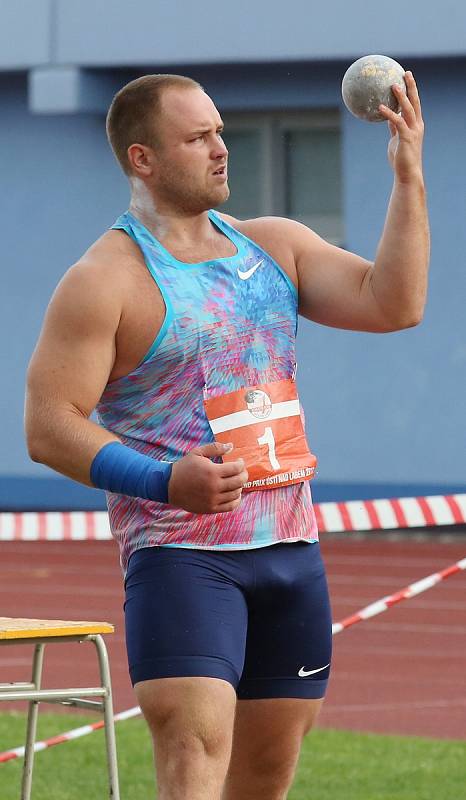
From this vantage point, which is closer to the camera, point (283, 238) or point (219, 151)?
point (219, 151)

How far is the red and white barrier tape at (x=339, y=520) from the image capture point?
7.94 meters

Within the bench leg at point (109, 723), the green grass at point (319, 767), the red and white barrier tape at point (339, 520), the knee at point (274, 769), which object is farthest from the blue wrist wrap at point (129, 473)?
the red and white barrier tape at point (339, 520)

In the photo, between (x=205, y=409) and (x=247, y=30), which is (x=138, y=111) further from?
(x=247, y=30)

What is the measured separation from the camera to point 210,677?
379 cm

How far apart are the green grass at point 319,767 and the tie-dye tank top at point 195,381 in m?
2.49

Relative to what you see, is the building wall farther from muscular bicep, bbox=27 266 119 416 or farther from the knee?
muscular bicep, bbox=27 266 119 416

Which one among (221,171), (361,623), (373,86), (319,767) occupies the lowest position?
(361,623)

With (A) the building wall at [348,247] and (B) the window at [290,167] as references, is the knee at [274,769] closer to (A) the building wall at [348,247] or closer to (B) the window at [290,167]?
(A) the building wall at [348,247]

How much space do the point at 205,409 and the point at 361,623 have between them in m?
7.34

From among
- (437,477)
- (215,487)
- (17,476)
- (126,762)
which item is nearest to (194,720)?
(215,487)

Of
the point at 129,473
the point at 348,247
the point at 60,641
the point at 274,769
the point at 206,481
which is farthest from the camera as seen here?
the point at 348,247

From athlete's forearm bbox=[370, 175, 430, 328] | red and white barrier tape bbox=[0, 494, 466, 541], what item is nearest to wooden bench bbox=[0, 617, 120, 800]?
athlete's forearm bbox=[370, 175, 430, 328]

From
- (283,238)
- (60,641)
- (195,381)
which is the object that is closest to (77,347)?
(195,381)

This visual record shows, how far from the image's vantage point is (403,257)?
3.92 m
